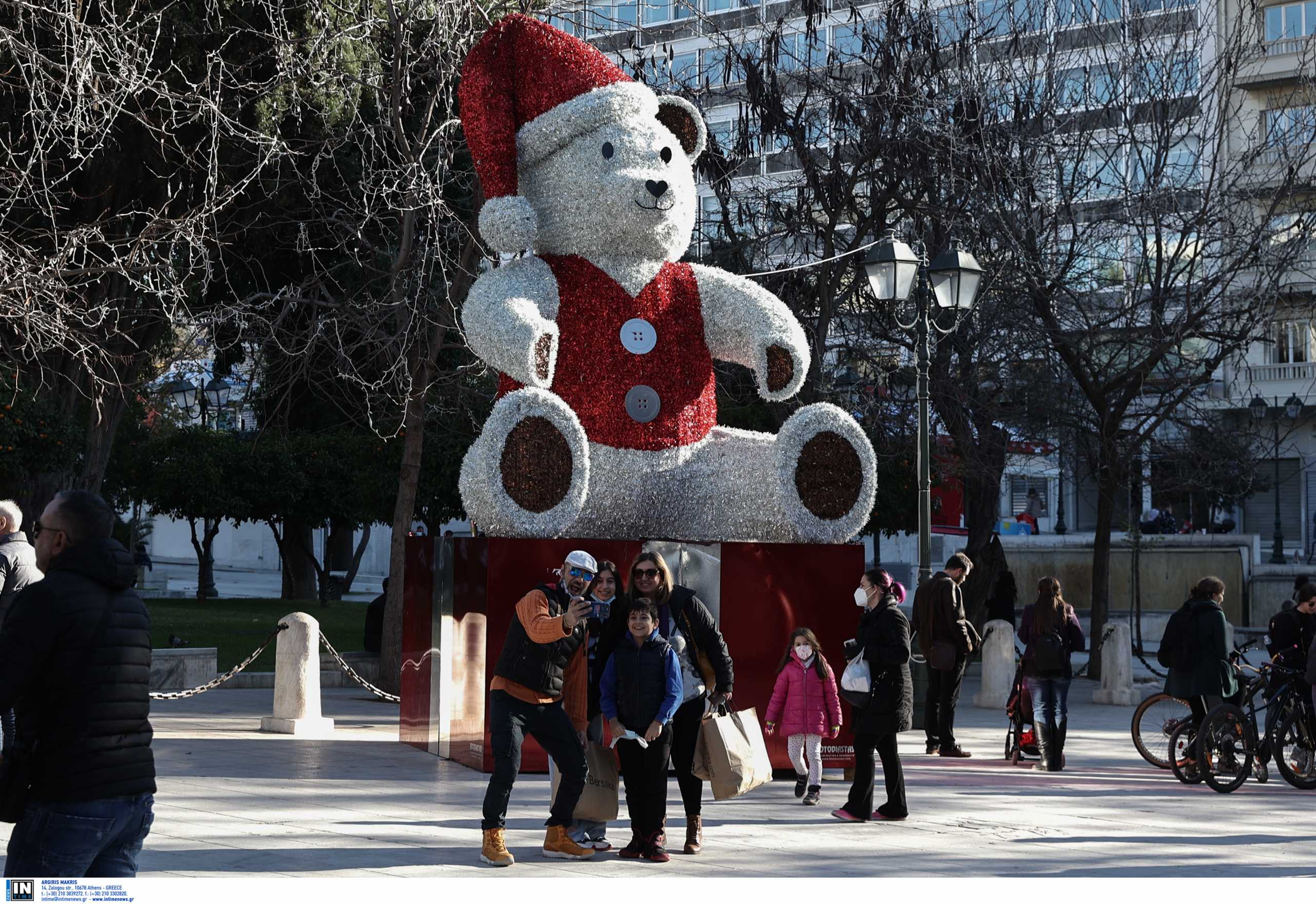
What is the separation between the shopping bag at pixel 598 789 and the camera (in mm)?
7359

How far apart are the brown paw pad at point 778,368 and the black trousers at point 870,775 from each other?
2.53 meters

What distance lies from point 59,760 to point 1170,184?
15.7m

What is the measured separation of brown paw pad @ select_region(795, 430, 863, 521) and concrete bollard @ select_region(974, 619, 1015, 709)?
22.6ft

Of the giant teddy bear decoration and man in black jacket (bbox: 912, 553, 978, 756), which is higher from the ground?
the giant teddy bear decoration

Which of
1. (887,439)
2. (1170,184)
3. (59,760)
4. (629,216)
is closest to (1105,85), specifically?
(1170,184)

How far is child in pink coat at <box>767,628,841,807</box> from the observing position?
9.46 metres

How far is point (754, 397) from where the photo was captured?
1952 cm

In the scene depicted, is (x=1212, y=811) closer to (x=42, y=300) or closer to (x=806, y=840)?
(x=806, y=840)

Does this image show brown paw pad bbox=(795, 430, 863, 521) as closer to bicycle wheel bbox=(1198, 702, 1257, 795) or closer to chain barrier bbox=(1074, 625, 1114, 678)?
bicycle wheel bbox=(1198, 702, 1257, 795)

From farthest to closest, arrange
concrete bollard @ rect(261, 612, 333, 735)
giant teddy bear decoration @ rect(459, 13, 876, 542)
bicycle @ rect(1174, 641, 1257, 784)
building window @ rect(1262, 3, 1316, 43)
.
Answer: building window @ rect(1262, 3, 1316, 43) → concrete bollard @ rect(261, 612, 333, 735) → bicycle @ rect(1174, 641, 1257, 784) → giant teddy bear decoration @ rect(459, 13, 876, 542)

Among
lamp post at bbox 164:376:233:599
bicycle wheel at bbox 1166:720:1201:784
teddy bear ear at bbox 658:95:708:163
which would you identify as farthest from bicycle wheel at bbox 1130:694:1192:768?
lamp post at bbox 164:376:233:599

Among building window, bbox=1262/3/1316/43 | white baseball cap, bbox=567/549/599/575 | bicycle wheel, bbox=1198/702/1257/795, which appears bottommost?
bicycle wheel, bbox=1198/702/1257/795

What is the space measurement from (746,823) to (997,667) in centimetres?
854

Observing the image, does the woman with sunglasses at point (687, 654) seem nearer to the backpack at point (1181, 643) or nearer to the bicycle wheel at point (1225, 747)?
the bicycle wheel at point (1225, 747)
